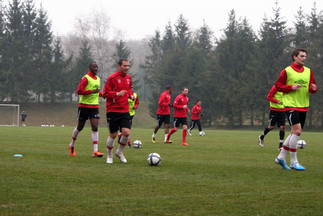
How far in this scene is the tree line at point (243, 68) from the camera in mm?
49312

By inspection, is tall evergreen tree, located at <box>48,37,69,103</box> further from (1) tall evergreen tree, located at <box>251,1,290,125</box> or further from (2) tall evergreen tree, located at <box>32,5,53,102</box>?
(1) tall evergreen tree, located at <box>251,1,290,125</box>

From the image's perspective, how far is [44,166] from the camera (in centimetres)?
873

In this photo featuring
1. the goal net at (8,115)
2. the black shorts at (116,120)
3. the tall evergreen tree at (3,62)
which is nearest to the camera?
the black shorts at (116,120)

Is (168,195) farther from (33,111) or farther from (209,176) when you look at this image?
(33,111)

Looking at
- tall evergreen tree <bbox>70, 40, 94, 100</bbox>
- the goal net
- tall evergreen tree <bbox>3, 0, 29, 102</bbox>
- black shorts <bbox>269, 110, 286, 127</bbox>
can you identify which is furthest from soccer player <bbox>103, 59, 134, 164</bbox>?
tall evergreen tree <bbox>70, 40, 94, 100</bbox>

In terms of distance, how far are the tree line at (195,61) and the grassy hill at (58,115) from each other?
4.74 feet

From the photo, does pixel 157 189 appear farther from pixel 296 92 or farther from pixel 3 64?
pixel 3 64

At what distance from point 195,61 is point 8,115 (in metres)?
26.1

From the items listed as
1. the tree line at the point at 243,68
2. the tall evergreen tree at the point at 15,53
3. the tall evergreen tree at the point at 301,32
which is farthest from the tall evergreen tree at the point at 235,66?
the tall evergreen tree at the point at 15,53

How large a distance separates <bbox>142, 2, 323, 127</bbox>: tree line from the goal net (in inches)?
702

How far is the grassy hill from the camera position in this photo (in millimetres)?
58875

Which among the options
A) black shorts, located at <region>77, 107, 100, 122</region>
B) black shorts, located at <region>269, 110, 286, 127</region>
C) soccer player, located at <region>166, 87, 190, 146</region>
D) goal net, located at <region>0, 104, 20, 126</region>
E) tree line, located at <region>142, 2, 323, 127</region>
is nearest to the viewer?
black shorts, located at <region>77, 107, 100, 122</region>

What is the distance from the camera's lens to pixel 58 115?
201 feet

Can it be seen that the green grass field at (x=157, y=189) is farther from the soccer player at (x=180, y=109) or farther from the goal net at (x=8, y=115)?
the goal net at (x=8, y=115)
